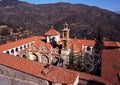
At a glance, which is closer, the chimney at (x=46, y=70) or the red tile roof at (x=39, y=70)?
the red tile roof at (x=39, y=70)

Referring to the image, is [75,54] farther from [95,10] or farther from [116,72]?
[95,10]

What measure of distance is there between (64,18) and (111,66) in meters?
116

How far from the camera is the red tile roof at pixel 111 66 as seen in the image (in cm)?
2550

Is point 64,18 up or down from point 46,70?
down

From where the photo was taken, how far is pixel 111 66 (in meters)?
28.3

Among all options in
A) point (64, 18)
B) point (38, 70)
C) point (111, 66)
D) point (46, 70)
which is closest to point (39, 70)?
point (38, 70)

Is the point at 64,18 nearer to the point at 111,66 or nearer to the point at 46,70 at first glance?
the point at 111,66

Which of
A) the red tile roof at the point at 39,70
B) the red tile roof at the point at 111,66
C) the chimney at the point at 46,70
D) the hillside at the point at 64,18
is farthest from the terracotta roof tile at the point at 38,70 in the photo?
the hillside at the point at 64,18

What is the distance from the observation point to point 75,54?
142 feet

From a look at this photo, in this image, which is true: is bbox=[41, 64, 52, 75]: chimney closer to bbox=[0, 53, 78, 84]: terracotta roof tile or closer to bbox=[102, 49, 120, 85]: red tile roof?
bbox=[0, 53, 78, 84]: terracotta roof tile

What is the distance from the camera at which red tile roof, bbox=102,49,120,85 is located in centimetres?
2550

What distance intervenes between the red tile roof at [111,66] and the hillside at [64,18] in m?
50.9

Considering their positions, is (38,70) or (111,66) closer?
(38,70)

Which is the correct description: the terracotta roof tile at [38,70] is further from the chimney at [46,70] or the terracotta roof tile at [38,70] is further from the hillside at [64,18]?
the hillside at [64,18]
